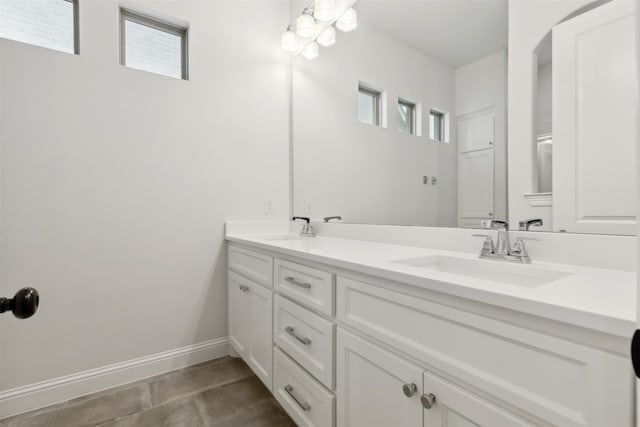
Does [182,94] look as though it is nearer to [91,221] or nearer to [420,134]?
[91,221]

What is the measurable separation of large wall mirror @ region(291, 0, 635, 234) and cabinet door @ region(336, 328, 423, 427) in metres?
0.65

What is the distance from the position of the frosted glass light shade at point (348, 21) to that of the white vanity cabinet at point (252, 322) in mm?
1439

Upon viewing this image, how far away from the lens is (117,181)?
1.63 m

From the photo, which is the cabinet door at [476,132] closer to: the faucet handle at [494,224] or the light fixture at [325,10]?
the faucet handle at [494,224]

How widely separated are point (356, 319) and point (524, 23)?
1130 mm

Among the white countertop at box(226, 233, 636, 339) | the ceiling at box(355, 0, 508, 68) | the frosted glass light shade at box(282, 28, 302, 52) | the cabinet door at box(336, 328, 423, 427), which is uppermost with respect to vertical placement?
the frosted glass light shade at box(282, 28, 302, 52)

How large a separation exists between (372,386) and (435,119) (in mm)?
1063

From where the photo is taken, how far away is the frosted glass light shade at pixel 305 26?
1.96 meters

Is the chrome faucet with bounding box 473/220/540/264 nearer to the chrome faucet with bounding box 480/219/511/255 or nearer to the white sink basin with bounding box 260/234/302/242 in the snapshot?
the chrome faucet with bounding box 480/219/511/255

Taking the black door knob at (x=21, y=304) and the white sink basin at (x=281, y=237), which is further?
the white sink basin at (x=281, y=237)

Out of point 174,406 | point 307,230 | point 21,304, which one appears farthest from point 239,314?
point 21,304

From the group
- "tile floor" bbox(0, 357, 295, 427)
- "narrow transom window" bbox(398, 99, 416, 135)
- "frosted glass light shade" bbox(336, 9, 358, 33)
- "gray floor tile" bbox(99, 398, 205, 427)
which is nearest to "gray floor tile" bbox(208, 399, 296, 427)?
"tile floor" bbox(0, 357, 295, 427)

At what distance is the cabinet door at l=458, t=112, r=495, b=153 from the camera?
1.11 meters

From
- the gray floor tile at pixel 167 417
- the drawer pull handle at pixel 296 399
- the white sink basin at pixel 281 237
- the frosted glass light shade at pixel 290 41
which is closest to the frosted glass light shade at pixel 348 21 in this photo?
the frosted glass light shade at pixel 290 41
